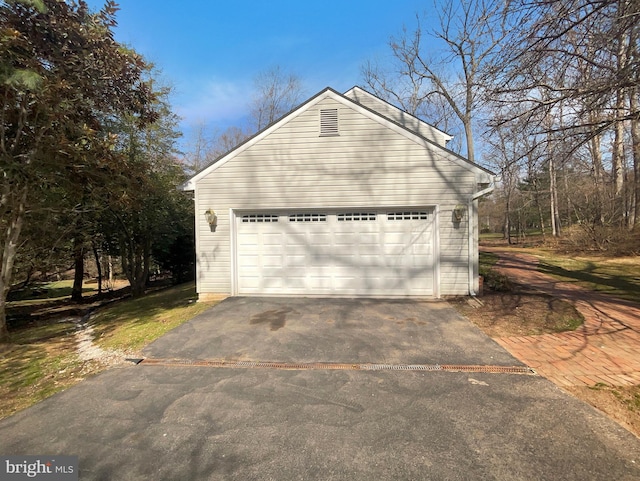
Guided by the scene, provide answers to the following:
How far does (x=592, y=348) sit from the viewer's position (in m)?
4.63

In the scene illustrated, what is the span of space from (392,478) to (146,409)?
2.54 meters

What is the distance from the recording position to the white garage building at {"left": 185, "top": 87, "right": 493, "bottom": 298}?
309 inches

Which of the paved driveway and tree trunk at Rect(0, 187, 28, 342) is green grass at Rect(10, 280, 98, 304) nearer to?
tree trunk at Rect(0, 187, 28, 342)

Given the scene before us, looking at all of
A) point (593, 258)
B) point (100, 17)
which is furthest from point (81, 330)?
point (593, 258)

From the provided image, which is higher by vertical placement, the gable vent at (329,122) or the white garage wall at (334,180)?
the gable vent at (329,122)

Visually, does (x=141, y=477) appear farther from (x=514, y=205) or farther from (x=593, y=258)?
(x=514, y=205)

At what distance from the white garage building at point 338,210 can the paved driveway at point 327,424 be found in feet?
11.3

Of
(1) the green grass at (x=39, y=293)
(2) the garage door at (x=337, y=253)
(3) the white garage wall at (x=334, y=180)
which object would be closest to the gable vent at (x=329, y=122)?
(3) the white garage wall at (x=334, y=180)

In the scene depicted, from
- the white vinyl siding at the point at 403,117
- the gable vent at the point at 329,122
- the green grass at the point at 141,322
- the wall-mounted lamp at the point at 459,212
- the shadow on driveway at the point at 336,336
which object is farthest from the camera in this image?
the white vinyl siding at the point at 403,117

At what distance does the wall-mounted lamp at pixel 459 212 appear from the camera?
301 inches

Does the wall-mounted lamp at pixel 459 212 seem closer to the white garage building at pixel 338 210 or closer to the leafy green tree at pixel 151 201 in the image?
the white garage building at pixel 338 210

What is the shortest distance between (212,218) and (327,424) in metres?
6.50

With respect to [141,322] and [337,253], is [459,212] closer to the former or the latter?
[337,253]

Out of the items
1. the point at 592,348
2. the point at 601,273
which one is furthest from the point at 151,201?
the point at 601,273
